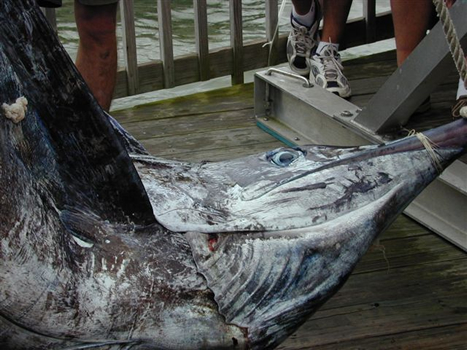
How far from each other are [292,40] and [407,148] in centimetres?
268

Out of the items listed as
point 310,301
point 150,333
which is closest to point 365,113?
point 310,301

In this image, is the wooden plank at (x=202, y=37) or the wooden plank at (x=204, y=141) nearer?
the wooden plank at (x=204, y=141)

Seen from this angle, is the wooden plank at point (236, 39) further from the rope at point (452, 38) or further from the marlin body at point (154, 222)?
the marlin body at point (154, 222)

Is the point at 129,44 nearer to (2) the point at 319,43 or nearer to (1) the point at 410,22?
(2) the point at 319,43

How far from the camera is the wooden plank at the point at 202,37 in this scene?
4945mm

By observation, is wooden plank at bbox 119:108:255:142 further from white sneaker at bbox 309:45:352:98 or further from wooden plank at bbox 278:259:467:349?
wooden plank at bbox 278:259:467:349

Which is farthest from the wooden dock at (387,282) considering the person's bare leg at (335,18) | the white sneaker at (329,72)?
the person's bare leg at (335,18)

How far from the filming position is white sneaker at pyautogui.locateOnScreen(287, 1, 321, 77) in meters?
4.74

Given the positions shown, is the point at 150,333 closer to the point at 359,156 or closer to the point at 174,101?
the point at 359,156

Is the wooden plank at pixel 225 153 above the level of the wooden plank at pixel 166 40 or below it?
below

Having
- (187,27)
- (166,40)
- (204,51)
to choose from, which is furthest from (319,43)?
(187,27)

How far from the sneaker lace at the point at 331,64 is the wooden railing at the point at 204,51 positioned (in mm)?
682

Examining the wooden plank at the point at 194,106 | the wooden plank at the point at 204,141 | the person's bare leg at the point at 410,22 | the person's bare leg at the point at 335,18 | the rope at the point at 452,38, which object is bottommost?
the wooden plank at the point at 194,106

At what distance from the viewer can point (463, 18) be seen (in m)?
3.15
